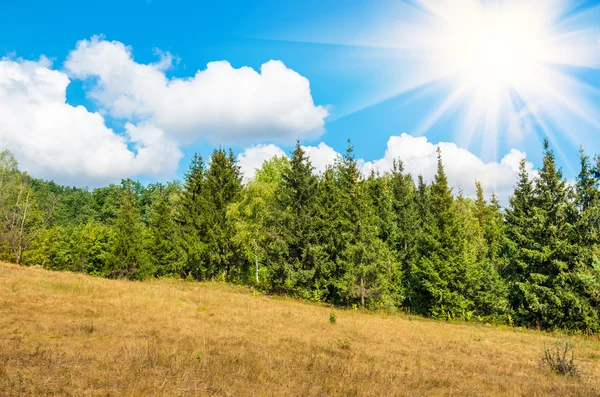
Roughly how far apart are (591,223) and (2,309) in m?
38.4

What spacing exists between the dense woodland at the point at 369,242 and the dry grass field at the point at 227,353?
340 inches

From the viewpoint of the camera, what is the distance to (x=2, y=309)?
1380cm

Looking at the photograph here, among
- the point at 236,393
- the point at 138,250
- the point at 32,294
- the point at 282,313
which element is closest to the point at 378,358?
the point at 236,393

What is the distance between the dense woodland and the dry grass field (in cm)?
864

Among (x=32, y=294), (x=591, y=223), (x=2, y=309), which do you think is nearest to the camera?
(x=2, y=309)

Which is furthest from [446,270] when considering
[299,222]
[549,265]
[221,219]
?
[221,219]

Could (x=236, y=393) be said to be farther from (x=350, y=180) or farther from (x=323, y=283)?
(x=350, y=180)

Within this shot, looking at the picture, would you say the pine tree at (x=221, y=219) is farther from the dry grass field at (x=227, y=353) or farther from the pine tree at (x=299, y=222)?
the dry grass field at (x=227, y=353)

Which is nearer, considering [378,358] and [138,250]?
[378,358]

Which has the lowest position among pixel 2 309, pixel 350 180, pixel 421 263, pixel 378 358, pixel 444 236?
pixel 378 358

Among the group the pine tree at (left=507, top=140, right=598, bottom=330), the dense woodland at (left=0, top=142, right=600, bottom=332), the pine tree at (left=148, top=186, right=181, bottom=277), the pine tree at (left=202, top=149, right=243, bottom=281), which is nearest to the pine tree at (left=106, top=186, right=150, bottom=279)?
the dense woodland at (left=0, top=142, right=600, bottom=332)

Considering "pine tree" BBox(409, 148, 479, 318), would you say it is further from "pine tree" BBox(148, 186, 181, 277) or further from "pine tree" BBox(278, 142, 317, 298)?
"pine tree" BBox(148, 186, 181, 277)

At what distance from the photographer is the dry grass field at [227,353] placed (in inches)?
311

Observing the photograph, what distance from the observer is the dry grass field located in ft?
25.9
